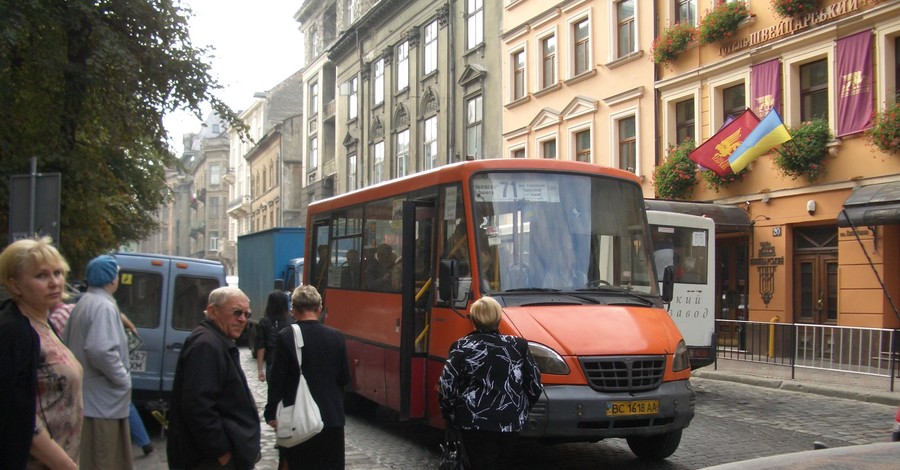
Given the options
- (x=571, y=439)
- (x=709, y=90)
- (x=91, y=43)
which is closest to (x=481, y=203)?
(x=571, y=439)

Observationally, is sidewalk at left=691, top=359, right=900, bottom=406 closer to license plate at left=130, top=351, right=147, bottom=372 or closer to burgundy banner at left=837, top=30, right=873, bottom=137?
burgundy banner at left=837, top=30, right=873, bottom=137

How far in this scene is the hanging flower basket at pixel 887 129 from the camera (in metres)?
18.0

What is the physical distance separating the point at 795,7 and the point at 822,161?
342cm

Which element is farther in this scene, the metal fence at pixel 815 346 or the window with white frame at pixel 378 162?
the window with white frame at pixel 378 162

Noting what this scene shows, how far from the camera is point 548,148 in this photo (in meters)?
31.2

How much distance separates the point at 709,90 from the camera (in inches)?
934

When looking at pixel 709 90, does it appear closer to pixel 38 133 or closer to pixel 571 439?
Result: pixel 38 133

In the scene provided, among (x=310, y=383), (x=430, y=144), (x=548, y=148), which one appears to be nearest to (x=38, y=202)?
(x=310, y=383)

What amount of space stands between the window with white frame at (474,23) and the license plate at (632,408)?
28329mm

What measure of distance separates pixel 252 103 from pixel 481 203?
69.7m

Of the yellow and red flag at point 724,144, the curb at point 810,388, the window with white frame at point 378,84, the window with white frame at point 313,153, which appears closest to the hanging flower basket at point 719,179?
the yellow and red flag at point 724,144

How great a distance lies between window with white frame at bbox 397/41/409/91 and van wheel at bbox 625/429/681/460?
34.1 meters

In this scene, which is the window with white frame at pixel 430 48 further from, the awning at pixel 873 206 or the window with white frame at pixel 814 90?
the awning at pixel 873 206

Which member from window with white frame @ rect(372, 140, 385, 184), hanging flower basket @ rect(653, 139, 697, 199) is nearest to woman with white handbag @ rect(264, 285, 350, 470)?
hanging flower basket @ rect(653, 139, 697, 199)
